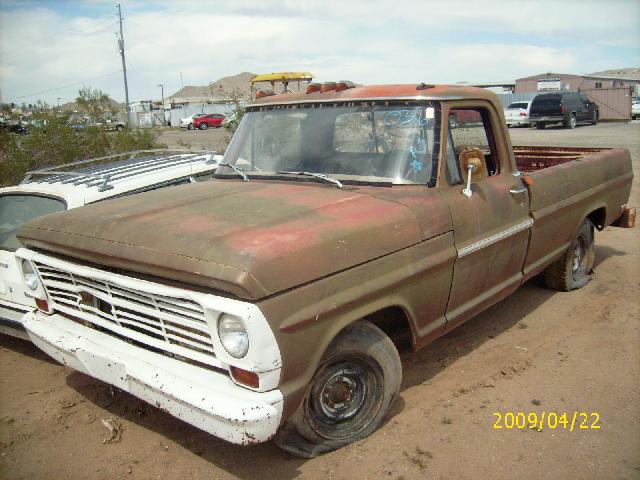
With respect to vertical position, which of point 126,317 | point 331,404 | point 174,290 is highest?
point 174,290

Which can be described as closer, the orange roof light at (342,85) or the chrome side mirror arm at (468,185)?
the chrome side mirror arm at (468,185)

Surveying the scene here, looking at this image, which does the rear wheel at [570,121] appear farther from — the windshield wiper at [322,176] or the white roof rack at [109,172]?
the windshield wiper at [322,176]

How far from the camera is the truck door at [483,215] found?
355cm

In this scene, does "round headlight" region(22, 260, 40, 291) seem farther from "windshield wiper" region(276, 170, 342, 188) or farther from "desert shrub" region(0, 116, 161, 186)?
"desert shrub" region(0, 116, 161, 186)

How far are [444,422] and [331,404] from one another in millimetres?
764

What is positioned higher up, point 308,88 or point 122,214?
point 308,88

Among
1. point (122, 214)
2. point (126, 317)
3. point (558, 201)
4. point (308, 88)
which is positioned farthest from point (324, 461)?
point (558, 201)

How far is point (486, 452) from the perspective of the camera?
9.90 feet

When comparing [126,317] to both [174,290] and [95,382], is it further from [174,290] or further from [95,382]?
[95,382]

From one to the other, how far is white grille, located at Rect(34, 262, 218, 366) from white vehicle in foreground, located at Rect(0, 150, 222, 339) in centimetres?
79

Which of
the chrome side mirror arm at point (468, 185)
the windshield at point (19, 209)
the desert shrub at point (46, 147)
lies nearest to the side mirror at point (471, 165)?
the chrome side mirror arm at point (468, 185)

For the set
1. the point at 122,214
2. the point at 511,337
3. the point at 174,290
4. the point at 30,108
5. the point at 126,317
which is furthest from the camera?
the point at 30,108

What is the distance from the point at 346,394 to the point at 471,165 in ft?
5.38

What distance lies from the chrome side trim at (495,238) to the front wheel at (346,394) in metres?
0.82
